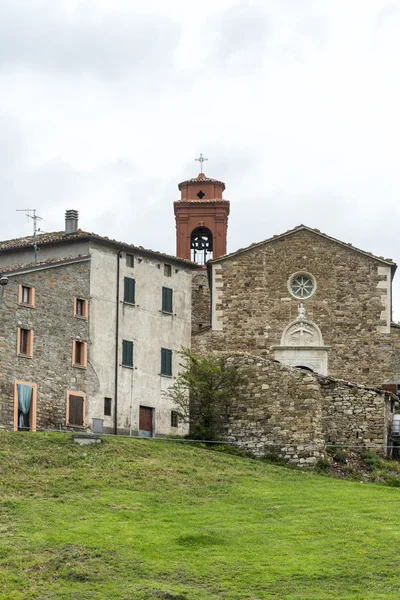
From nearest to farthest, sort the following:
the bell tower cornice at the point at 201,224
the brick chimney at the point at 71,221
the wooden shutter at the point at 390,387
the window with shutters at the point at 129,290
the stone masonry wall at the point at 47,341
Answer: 1. the stone masonry wall at the point at 47,341
2. the window with shutters at the point at 129,290
3. the wooden shutter at the point at 390,387
4. the brick chimney at the point at 71,221
5. the bell tower cornice at the point at 201,224

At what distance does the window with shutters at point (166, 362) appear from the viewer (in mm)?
72062

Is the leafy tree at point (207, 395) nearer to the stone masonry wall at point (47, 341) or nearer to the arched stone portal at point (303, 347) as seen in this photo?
the stone masonry wall at point (47, 341)

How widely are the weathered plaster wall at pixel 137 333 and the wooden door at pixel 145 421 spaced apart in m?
0.23

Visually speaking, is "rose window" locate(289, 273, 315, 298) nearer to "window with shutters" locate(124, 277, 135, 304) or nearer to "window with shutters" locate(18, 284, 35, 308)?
"window with shutters" locate(124, 277, 135, 304)

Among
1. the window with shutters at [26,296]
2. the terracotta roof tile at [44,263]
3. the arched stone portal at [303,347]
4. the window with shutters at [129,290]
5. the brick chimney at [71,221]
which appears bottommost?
the arched stone portal at [303,347]

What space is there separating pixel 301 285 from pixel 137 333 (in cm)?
1224

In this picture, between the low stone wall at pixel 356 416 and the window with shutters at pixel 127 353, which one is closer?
the low stone wall at pixel 356 416

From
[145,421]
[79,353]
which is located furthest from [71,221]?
[145,421]

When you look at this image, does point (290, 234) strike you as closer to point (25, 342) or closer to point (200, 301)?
point (200, 301)

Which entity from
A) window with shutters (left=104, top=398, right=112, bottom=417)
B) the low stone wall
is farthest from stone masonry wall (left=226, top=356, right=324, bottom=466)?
window with shutters (left=104, top=398, right=112, bottom=417)

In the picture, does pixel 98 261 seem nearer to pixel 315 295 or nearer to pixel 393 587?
pixel 315 295

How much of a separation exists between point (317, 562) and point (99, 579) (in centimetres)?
653

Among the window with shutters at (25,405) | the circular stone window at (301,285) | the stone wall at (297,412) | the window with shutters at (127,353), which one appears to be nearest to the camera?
the window with shutters at (25,405)

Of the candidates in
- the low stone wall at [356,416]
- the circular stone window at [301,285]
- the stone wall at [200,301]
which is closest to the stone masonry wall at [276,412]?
the low stone wall at [356,416]
